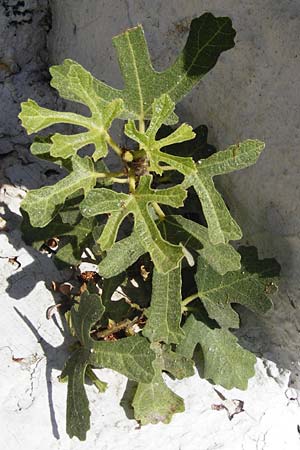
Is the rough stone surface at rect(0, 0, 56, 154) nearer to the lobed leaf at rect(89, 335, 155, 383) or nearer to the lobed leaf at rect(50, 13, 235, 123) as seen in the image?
the lobed leaf at rect(50, 13, 235, 123)

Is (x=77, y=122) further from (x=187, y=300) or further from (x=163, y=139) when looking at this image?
(x=187, y=300)

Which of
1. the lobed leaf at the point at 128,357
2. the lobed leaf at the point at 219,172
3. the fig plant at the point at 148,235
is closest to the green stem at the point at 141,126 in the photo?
the fig plant at the point at 148,235

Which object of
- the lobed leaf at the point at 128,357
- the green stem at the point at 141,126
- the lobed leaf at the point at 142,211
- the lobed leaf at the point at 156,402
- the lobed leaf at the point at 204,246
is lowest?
the lobed leaf at the point at 156,402

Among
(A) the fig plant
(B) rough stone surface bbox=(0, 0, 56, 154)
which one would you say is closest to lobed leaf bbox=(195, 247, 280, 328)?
(A) the fig plant

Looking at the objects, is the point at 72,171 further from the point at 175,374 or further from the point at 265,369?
the point at 265,369

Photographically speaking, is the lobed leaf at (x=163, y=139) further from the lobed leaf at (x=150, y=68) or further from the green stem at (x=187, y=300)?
the green stem at (x=187, y=300)

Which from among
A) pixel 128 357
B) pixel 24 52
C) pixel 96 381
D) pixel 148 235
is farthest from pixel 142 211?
pixel 24 52
